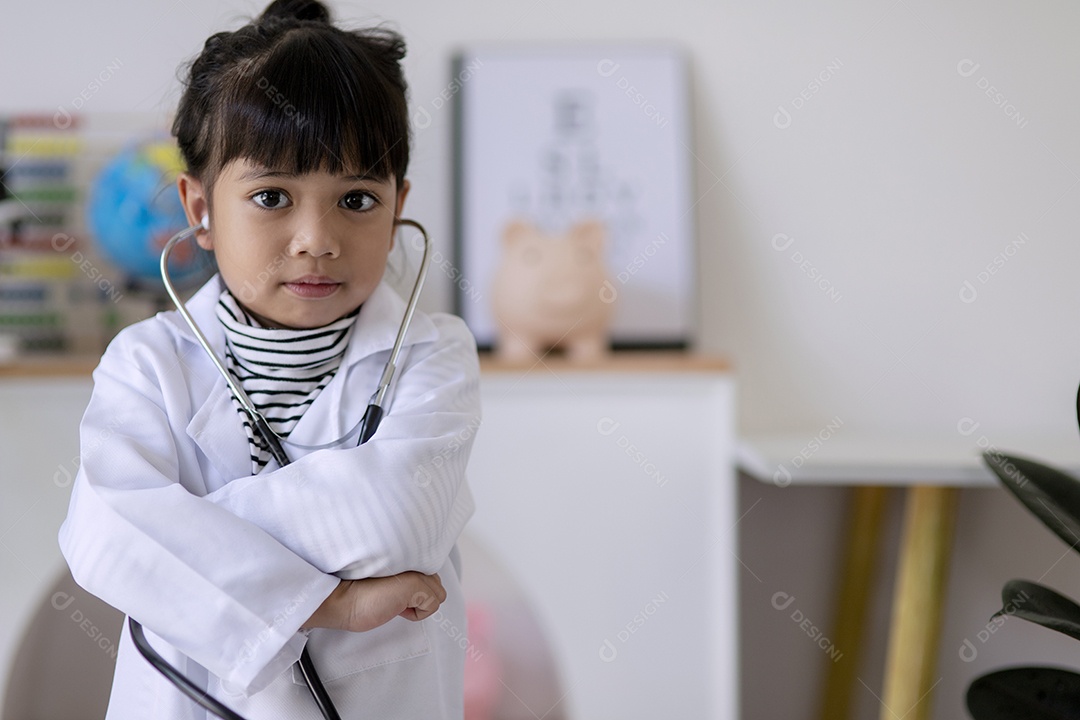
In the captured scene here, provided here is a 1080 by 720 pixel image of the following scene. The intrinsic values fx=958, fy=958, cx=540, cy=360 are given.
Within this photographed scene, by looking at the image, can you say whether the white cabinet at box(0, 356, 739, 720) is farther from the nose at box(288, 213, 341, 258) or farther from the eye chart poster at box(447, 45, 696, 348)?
the nose at box(288, 213, 341, 258)

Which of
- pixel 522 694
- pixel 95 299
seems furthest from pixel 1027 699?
pixel 95 299

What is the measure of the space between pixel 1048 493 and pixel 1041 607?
0.12m

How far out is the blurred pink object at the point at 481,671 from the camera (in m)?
1.69

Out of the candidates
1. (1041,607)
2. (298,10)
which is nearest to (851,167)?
(1041,607)

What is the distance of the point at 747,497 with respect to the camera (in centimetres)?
180

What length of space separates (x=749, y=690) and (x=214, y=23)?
1.55 m

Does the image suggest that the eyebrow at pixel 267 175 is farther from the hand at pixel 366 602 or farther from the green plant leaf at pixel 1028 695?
the green plant leaf at pixel 1028 695

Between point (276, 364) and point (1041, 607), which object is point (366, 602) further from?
point (1041, 607)

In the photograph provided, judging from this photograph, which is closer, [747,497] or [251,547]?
[251,547]

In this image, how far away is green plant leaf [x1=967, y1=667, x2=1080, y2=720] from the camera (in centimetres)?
79

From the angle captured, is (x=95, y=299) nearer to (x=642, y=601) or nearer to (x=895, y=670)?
(x=642, y=601)

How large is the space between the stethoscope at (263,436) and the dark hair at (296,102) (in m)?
0.08

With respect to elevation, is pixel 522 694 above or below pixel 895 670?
below

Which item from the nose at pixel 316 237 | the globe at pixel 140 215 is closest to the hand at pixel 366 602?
the nose at pixel 316 237
